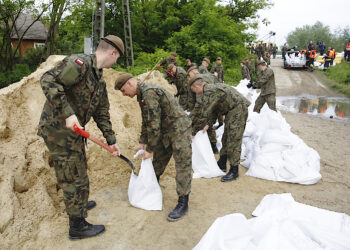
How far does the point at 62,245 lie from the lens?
224cm

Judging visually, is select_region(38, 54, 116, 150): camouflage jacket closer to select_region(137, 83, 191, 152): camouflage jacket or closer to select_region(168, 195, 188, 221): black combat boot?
select_region(137, 83, 191, 152): camouflage jacket

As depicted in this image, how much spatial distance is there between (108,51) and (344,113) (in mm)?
9206

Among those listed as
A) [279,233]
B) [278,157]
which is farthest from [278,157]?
[279,233]

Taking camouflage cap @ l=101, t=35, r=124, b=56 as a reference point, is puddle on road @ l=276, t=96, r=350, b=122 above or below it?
below

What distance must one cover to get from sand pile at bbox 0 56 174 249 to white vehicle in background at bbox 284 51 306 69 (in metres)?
17.1

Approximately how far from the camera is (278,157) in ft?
12.6

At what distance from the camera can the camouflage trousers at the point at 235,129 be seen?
3.60 m

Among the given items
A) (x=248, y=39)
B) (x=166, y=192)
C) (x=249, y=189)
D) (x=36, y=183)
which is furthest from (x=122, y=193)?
(x=248, y=39)

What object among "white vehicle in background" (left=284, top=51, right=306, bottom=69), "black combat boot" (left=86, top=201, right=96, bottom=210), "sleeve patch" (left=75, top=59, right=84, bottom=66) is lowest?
"black combat boot" (left=86, top=201, right=96, bottom=210)

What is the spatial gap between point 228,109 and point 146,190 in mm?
1642

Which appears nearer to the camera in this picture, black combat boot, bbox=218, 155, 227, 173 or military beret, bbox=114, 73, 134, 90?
military beret, bbox=114, 73, 134, 90

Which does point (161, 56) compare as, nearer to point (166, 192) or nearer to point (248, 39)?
point (248, 39)

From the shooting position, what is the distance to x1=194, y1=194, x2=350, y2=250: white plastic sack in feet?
5.58

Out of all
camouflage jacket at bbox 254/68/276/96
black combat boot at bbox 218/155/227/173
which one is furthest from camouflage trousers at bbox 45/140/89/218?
camouflage jacket at bbox 254/68/276/96
